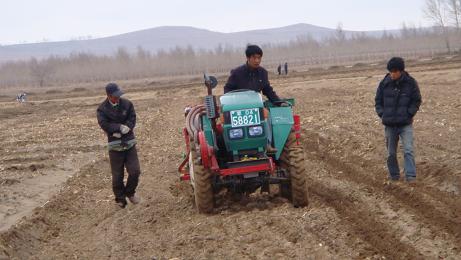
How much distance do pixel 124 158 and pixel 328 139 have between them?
596 centimetres

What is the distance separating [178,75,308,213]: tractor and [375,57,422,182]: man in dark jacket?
1.60 metres

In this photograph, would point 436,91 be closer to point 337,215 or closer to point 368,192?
point 368,192

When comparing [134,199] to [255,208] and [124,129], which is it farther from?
[255,208]

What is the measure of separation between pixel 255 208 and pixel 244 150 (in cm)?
75

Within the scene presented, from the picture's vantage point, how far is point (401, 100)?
9102 millimetres

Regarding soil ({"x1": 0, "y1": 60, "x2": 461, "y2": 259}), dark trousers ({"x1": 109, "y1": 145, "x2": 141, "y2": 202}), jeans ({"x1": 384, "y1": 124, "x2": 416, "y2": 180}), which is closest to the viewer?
soil ({"x1": 0, "y1": 60, "x2": 461, "y2": 259})

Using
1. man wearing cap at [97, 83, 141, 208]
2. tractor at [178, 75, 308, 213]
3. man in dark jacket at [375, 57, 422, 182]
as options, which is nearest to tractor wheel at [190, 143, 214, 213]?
tractor at [178, 75, 308, 213]

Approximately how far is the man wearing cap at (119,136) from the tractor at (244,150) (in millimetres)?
1137

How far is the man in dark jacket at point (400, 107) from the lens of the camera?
9061 millimetres

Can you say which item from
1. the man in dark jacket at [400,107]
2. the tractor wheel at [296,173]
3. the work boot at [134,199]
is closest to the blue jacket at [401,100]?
the man in dark jacket at [400,107]

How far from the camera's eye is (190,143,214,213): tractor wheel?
8.05m

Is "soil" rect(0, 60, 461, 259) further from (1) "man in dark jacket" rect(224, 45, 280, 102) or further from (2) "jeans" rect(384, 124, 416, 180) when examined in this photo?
(1) "man in dark jacket" rect(224, 45, 280, 102)

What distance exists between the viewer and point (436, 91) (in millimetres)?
22109

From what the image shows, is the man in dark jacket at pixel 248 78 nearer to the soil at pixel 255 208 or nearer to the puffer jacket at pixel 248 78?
the puffer jacket at pixel 248 78
